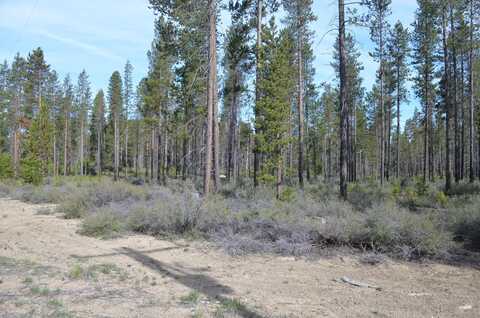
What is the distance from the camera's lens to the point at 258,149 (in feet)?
55.2

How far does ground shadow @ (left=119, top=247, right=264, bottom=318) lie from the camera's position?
16.3 feet

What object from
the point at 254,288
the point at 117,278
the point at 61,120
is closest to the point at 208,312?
the point at 254,288

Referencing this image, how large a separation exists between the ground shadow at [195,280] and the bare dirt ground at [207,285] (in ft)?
0.05

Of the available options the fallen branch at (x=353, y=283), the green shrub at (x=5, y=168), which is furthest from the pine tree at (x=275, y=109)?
the green shrub at (x=5, y=168)

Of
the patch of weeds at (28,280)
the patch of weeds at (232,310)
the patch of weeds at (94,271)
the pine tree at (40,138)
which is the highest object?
the pine tree at (40,138)

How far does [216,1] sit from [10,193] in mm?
18021

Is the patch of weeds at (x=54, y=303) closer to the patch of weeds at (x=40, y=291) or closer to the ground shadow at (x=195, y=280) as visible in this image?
the patch of weeds at (x=40, y=291)

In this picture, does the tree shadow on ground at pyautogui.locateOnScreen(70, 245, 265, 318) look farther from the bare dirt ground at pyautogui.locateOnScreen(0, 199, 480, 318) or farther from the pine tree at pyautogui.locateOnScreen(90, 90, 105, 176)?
the pine tree at pyautogui.locateOnScreen(90, 90, 105, 176)

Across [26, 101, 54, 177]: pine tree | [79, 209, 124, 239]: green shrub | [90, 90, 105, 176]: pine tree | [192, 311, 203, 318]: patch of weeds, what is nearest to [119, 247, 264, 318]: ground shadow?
[192, 311, 203, 318]: patch of weeds

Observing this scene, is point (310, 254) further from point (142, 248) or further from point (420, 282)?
point (142, 248)

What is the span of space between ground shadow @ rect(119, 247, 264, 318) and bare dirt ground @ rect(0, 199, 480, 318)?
16mm

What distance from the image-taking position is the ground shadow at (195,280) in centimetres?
496

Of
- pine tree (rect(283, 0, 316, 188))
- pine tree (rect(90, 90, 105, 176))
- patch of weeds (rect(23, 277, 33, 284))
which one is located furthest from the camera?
pine tree (rect(90, 90, 105, 176))

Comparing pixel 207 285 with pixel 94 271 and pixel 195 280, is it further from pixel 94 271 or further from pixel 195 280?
pixel 94 271
